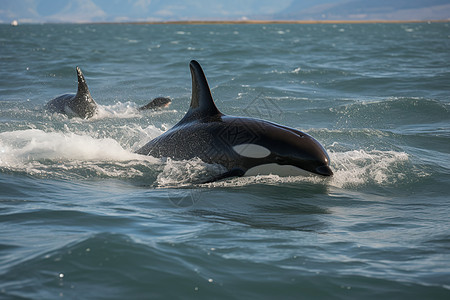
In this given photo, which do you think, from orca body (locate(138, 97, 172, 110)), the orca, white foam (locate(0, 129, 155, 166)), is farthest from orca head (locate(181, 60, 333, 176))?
orca body (locate(138, 97, 172, 110))

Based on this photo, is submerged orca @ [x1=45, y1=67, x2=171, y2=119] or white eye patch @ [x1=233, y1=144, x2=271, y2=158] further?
submerged orca @ [x1=45, y1=67, x2=171, y2=119]

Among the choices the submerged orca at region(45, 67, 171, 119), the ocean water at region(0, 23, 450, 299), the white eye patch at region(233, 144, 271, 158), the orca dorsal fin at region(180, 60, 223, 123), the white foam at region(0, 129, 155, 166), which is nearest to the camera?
the ocean water at region(0, 23, 450, 299)

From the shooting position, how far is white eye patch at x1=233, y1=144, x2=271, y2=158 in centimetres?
682

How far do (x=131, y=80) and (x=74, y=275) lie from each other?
672 inches

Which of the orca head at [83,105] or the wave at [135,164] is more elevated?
the orca head at [83,105]

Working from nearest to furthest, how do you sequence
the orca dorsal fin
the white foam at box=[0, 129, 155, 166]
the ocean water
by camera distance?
the ocean water, the orca dorsal fin, the white foam at box=[0, 129, 155, 166]

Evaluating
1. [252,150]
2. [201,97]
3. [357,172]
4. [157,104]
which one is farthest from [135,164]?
[157,104]

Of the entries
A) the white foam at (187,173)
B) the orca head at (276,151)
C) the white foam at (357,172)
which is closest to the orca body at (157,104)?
the white foam at (357,172)

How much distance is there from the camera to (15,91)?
57.8 ft

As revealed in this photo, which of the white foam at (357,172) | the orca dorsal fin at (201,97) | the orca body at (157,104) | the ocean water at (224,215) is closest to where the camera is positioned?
the ocean water at (224,215)

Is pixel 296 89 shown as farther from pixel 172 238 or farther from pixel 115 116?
pixel 172 238

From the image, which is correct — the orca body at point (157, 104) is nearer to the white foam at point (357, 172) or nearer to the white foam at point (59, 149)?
the white foam at point (59, 149)

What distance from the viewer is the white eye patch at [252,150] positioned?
682 cm

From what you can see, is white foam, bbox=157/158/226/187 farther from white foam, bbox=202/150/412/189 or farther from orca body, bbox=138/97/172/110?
orca body, bbox=138/97/172/110
